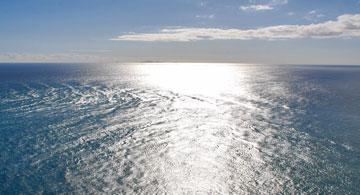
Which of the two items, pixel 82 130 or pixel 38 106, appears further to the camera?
pixel 38 106

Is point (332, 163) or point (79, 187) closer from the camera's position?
point (79, 187)

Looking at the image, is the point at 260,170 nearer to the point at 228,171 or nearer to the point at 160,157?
the point at 228,171

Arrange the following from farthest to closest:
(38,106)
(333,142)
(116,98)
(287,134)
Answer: (116,98), (38,106), (287,134), (333,142)

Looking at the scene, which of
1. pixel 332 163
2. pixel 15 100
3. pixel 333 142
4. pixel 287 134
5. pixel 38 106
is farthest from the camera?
pixel 15 100

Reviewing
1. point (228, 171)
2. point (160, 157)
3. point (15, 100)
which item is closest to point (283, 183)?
point (228, 171)

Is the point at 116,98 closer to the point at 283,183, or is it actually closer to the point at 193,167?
the point at 193,167

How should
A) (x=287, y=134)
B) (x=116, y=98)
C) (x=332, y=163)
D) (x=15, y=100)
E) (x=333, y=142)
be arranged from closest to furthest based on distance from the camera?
(x=332, y=163), (x=333, y=142), (x=287, y=134), (x=15, y=100), (x=116, y=98)

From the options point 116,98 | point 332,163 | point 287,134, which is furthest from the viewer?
point 116,98

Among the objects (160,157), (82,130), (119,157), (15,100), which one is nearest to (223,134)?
(160,157)
